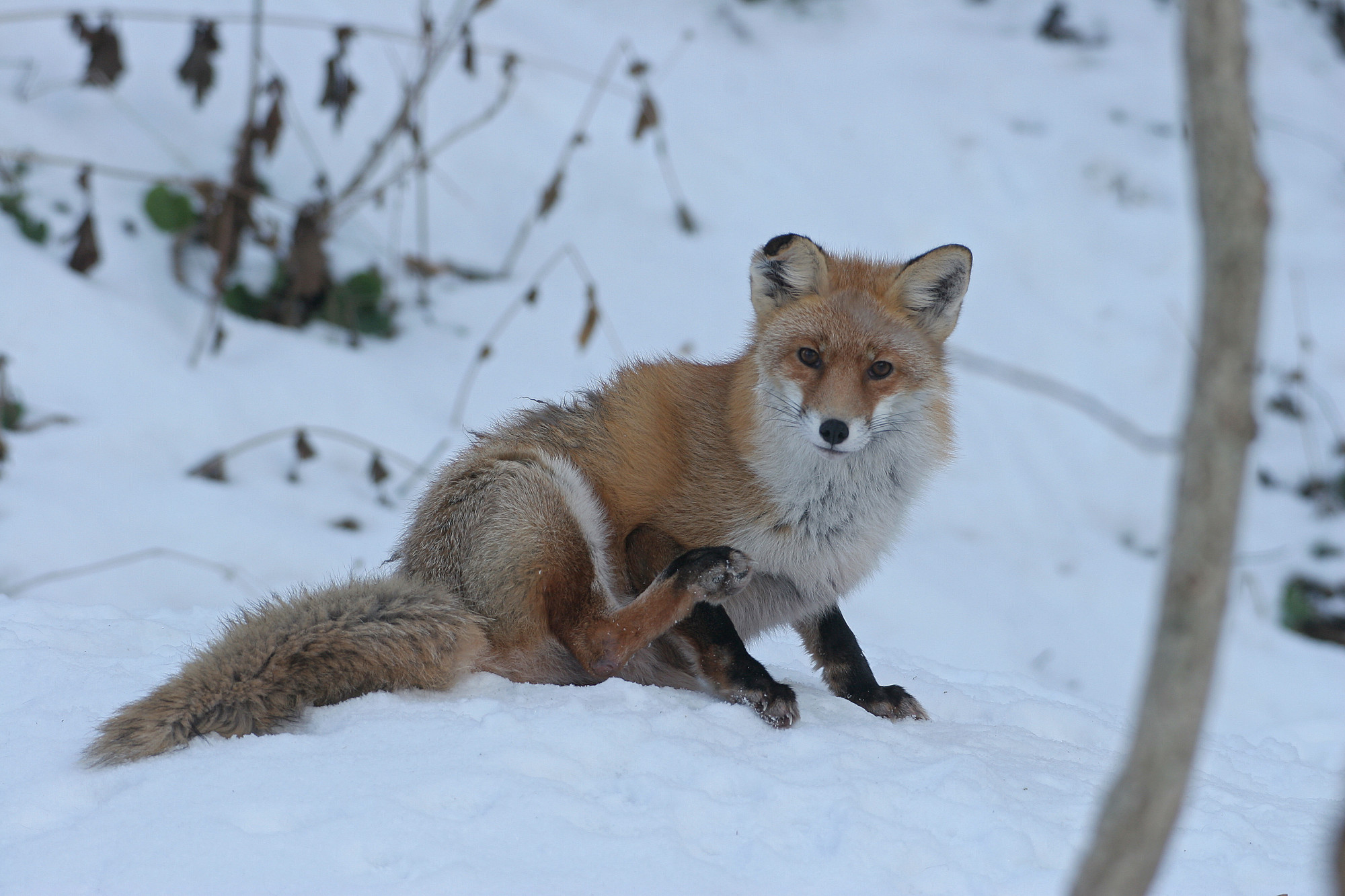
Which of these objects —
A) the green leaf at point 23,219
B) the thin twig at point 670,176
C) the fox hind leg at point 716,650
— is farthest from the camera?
the thin twig at point 670,176

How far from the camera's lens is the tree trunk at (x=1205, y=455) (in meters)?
1.10

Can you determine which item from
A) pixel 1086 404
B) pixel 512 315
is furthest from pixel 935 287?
pixel 512 315

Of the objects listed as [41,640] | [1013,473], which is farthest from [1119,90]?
[41,640]

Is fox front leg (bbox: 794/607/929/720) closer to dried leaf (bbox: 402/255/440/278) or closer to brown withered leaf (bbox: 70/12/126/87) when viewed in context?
dried leaf (bbox: 402/255/440/278)

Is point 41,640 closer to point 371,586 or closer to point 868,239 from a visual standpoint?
point 371,586

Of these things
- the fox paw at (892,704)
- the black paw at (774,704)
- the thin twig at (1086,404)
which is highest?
the thin twig at (1086,404)

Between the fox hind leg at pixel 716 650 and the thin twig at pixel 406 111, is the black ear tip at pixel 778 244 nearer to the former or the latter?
the fox hind leg at pixel 716 650

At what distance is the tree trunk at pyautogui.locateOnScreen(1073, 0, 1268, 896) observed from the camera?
1.10 meters

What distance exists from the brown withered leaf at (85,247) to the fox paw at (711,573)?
4157mm

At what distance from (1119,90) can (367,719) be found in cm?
799

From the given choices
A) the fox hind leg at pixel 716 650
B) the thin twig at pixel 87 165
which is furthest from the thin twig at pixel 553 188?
the fox hind leg at pixel 716 650

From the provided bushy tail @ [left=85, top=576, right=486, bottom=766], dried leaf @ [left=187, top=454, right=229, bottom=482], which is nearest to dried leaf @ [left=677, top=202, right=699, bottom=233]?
dried leaf @ [left=187, top=454, right=229, bottom=482]

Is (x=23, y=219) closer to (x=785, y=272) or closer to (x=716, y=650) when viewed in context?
(x=785, y=272)

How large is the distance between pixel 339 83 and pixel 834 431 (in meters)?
4.11
